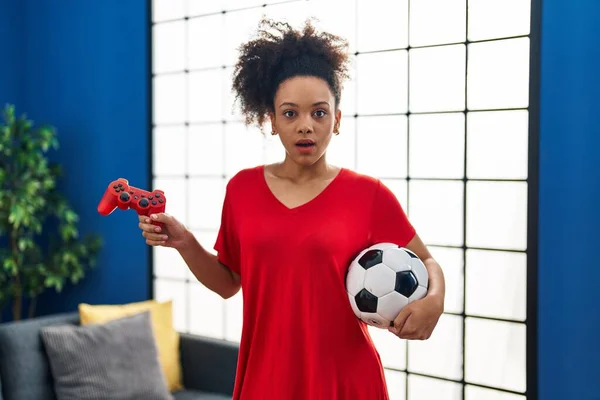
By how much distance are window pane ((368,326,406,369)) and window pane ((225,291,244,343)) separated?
2.53 feet

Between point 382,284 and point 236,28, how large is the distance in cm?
220

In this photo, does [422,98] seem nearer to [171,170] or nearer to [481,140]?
[481,140]

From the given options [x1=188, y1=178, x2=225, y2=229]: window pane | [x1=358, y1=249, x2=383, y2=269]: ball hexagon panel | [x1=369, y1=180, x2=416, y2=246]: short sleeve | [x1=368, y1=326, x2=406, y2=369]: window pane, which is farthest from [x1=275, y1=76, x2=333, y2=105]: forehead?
[x1=188, y1=178, x2=225, y2=229]: window pane

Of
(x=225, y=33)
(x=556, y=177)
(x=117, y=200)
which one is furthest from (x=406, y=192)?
(x=117, y=200)

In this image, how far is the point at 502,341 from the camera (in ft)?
7.92

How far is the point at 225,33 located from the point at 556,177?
184cm

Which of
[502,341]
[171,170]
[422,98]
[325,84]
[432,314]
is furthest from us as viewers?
[171,170]

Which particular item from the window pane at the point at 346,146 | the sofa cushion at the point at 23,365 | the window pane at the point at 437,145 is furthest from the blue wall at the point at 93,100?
the window pane at the point at 437,145

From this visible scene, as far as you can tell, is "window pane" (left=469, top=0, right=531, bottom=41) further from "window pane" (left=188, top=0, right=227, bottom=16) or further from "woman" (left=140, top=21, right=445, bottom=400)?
"window pane" (left=188, top=0, right=227, bottom=16)

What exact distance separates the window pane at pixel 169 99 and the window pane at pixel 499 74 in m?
1.63

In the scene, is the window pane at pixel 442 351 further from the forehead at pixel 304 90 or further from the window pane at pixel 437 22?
the forehead at pixel 304 90

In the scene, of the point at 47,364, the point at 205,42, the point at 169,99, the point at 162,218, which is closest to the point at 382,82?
the point at 205,42

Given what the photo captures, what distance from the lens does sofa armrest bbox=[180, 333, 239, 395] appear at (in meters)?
2.80

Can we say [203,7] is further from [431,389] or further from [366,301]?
[366,301]
